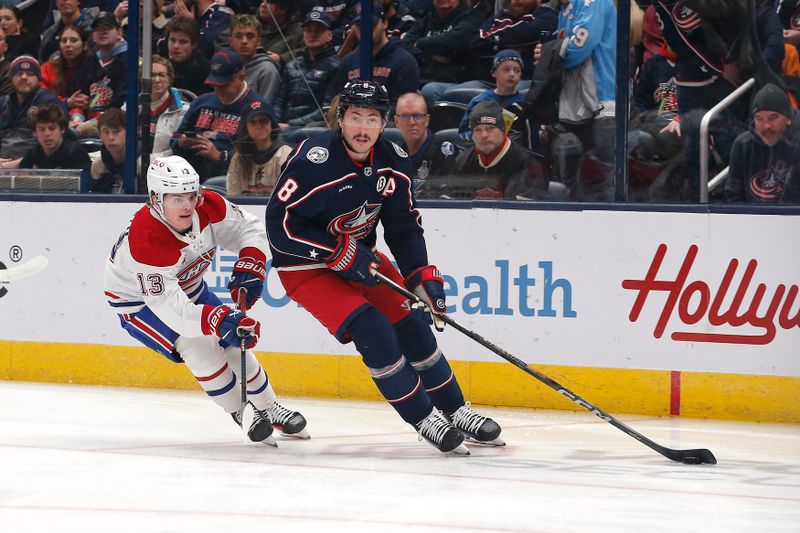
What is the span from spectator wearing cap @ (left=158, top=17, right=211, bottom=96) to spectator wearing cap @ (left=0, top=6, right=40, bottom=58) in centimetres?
89

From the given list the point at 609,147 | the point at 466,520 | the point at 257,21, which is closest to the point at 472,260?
the point at 609,147

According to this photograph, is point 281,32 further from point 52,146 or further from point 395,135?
point 52,146

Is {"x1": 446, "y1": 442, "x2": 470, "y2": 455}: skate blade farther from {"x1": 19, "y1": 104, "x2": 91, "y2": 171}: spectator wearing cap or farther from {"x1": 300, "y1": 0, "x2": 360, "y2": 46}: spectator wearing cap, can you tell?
{"x1": 19, "y1": 104, "x2": 91, "y2": 171}: spectator wearing cap

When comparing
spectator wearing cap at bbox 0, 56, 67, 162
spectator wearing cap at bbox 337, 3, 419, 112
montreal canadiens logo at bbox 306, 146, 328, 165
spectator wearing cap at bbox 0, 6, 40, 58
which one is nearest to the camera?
montreal canadiens logo at bbox 306, 146, 328, 165

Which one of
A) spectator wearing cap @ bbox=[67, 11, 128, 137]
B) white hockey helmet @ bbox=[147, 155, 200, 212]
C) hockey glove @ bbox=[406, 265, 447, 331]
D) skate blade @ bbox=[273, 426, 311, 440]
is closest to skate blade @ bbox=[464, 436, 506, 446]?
hockey glove @ bbox=[406, 265, 447, 331]

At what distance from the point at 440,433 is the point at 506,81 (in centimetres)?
200

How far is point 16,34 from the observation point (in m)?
6.56

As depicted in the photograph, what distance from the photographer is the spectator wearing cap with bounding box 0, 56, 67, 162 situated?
6301 mm

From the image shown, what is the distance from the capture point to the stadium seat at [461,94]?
18.3 ft

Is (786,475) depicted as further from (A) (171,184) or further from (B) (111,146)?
(B) (111,146)

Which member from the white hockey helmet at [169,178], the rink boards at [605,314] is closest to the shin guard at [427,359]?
the white hockey helmet at [169,178]

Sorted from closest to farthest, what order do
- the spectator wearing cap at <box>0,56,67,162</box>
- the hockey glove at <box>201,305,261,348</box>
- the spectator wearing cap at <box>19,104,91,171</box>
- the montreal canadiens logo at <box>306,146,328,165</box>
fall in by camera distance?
the hockey glove at <box>201,305,261,348</box> → the montreal canadiens logo at <box>306,146,328,165</box> → the spectator wearing cap at <box>19,104,91,171</box> → the spectator wearing cap at <box>0,56,67,162</box>

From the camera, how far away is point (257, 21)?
6.00 metres

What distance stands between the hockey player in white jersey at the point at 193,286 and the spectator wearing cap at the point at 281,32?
65.0 inches
